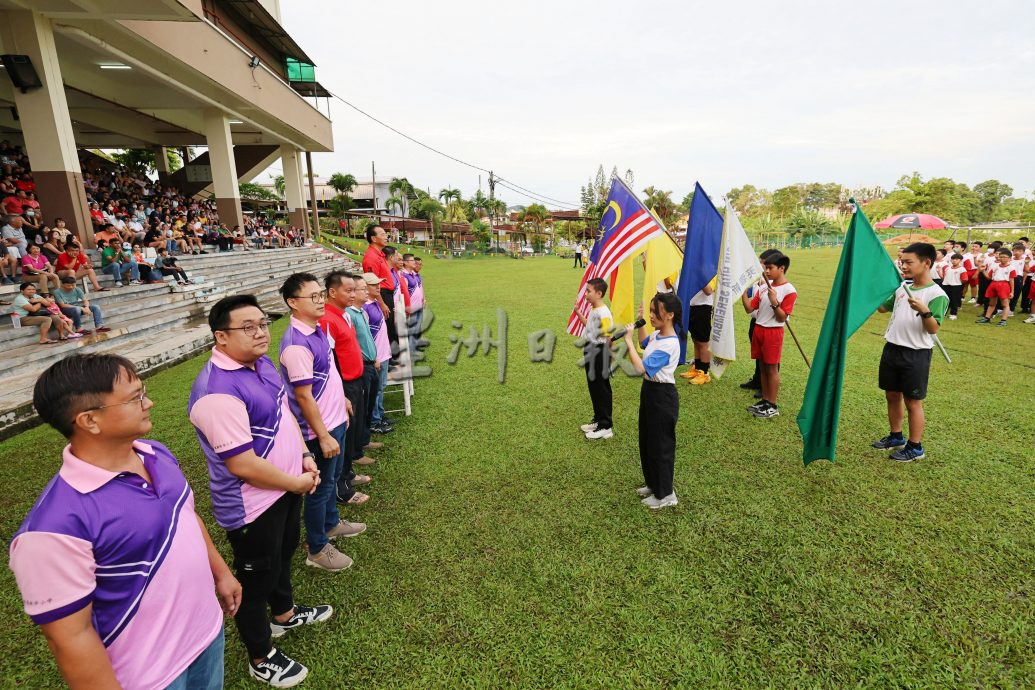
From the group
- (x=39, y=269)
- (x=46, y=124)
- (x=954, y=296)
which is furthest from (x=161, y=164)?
(x=954, y=296)

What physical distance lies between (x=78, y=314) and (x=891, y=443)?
11380 mm

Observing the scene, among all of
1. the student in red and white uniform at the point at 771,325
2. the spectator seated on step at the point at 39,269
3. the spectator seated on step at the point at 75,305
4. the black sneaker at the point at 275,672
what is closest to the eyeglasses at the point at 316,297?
the black sneaker at the point at 275,672

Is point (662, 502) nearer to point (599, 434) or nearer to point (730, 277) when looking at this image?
point (599, 434)

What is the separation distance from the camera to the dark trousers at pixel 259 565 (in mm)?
2139

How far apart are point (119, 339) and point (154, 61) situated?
8.79 metres

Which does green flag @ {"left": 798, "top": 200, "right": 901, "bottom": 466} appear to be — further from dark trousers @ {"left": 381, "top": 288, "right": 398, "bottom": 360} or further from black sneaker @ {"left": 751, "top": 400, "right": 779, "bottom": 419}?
dark trousers @ {"left": 381, "top": 288, "right": 398, "bottom": 360}

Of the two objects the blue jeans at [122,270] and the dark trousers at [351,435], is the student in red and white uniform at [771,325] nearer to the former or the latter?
the dark trousers at [351,435]

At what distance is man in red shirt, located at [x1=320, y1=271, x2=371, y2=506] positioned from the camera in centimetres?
344

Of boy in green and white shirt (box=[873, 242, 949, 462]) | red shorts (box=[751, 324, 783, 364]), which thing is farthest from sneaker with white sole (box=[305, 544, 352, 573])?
boy in green and white shirt (box=[873, 242, 949, 462])

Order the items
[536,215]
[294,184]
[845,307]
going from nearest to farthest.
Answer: [845,307] < [294,184] < [536,215]

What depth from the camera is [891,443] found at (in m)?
4.39

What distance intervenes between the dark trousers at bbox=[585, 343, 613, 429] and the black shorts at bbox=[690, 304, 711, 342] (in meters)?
2.33

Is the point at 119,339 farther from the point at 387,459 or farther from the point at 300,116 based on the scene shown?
the point at 300,116

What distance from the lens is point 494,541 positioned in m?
3.32
